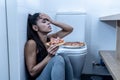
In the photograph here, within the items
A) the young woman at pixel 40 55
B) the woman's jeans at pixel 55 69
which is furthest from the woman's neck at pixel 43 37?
the woman's jeans at pixel 55 69

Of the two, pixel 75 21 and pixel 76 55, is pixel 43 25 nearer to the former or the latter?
pixel 76 55

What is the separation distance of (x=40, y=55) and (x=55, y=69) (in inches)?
10.3

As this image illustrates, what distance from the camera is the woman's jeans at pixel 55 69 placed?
151 centimetres

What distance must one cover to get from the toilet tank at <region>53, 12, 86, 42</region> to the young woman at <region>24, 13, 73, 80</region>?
1.87 feet

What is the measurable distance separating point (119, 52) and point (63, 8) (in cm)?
99

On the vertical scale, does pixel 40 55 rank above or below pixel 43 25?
below

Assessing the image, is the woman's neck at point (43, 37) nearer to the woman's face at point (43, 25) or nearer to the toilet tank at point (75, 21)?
the woman's face at point (43, 25)

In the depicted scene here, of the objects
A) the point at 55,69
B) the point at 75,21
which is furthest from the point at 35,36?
the point at 75,21

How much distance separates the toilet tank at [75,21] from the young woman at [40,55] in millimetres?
571

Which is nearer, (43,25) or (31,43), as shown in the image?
(31,43)

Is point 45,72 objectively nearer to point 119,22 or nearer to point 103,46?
point 119,22

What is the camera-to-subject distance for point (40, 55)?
5.69 ft

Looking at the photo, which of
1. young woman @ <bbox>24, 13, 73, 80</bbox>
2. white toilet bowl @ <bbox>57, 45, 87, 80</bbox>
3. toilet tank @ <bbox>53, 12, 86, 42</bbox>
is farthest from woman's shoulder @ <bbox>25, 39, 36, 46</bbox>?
toilet tank @ <bbox>53, 12, 86, 42</bbox>

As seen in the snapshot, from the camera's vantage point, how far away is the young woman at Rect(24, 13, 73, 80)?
156cm
